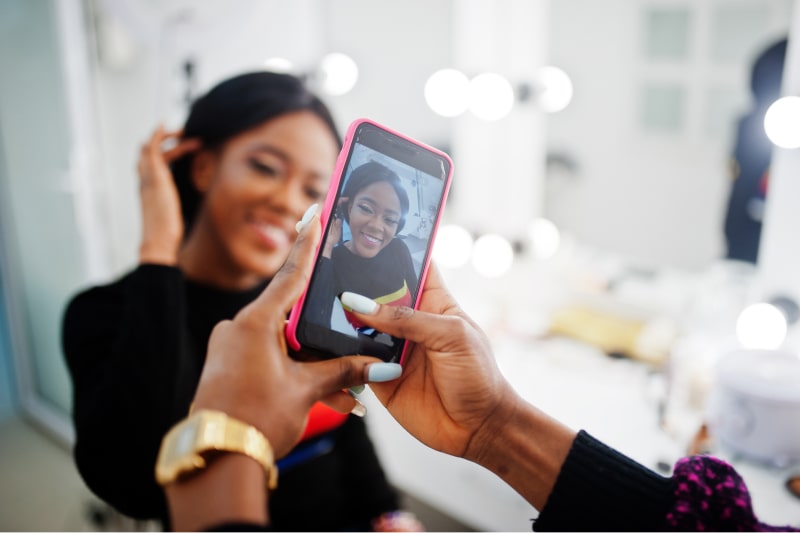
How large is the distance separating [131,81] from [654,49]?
1.16 metres

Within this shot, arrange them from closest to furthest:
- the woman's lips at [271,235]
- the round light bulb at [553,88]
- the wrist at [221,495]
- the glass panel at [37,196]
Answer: the wrist at [221,495]
the woman's lips at [271,235]
the round light bulb at [553,88]
the glass panel at [37,196]

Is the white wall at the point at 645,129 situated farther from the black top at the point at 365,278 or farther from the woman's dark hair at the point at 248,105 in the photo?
the black top at the point at 365,278

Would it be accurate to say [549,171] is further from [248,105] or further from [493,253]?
[248,105]

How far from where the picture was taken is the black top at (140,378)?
0.66m

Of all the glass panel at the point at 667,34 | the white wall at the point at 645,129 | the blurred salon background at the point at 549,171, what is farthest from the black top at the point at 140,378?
the glass panel at the point at 667,34

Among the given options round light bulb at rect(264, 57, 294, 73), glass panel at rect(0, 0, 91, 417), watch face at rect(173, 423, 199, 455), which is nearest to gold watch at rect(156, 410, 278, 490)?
watch face at rect(173, 423, 199, 455)

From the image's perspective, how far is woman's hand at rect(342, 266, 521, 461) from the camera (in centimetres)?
41

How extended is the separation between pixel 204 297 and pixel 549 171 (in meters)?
0.68

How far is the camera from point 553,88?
1.01 m

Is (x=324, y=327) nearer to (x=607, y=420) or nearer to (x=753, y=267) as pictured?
(x=607, y=420)

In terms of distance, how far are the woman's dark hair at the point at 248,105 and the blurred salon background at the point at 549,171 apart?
25 cm

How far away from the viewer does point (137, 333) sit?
673mm

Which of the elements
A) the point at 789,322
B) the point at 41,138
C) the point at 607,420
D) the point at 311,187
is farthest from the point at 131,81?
the point at 789,322

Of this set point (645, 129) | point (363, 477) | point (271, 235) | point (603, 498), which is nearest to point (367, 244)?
point (603, 498)
